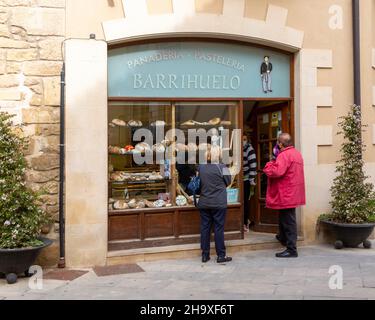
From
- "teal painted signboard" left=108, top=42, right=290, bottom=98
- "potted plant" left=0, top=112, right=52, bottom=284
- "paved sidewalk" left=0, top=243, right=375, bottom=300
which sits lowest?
"paved sidewalk" left=0, top=243, right=375, bottom=300

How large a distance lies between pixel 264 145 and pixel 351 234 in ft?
7.43

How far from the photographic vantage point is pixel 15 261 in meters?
6.21

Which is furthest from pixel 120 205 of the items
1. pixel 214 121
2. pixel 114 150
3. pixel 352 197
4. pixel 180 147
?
pixel 352 197

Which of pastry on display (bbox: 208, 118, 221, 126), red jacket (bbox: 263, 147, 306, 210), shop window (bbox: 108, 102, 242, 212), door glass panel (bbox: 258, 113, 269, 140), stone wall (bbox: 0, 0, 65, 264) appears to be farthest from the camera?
door glass panel (bbox: 258, 113, 269, 140)

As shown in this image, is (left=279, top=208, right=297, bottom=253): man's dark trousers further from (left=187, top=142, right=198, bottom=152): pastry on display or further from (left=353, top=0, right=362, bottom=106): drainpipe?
(left=353, top=0, right=362, bottom=106): drainpipe

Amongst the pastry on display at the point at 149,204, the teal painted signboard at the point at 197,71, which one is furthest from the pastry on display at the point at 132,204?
the teal painted signboard at the point at 197,71

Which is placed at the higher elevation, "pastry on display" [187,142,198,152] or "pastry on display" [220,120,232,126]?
"pastry on display" [220,120,232,126]

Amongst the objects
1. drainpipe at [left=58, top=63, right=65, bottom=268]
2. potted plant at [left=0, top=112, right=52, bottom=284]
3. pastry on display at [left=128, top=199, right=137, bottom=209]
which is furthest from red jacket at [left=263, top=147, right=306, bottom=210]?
potted plant at [left=0, top=112, right=52, bottom=284]

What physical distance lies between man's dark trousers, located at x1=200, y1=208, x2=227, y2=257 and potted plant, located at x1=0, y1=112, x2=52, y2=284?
7.02 ft

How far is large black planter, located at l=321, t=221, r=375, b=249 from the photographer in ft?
25.5

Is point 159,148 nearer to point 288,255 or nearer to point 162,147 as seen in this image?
point 162,147

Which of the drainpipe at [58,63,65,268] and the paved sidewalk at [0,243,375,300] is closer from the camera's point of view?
the paved sidewalk at [0,243,375,300]

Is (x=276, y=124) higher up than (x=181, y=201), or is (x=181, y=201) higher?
(x=276, y=124)
